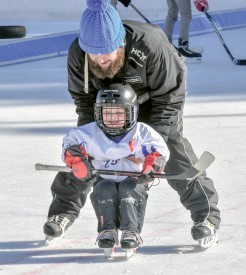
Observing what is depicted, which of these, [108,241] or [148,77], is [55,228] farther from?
[148,77]

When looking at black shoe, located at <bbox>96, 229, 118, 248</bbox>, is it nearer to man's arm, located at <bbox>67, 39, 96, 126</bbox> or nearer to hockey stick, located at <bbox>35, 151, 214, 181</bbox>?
hockey stick, located at <bbox>35, 151, 214, 181</bbox>

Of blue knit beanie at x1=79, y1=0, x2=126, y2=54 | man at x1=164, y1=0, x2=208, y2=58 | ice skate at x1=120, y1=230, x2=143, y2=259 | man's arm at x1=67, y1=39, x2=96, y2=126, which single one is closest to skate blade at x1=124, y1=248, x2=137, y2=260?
ice skate at x1=120, y1=230, x2=143, y2=259

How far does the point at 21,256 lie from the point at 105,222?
0.93 ft

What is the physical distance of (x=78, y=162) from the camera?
10.0ft

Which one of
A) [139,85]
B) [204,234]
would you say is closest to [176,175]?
[204,234]

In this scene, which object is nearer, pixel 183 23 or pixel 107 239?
pixel 107 239

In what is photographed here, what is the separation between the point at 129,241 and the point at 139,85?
0.52 metres

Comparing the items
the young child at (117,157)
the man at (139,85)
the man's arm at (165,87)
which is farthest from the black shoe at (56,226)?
the man's arm at (165,87)

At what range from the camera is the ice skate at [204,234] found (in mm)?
3164

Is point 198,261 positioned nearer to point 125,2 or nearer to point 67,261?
point 67,261

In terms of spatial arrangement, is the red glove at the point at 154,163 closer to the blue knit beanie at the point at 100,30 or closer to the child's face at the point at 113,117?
the child's face at the point at 113,117

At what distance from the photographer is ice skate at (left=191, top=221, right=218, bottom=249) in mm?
3164

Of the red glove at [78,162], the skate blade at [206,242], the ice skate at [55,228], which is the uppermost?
the red glove at [78,162]

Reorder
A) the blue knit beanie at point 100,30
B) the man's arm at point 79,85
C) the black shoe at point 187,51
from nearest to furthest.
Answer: the blue knit beanie at point 100,30 → the man's arm at point 79,85 → the black shoe at point 187,51
